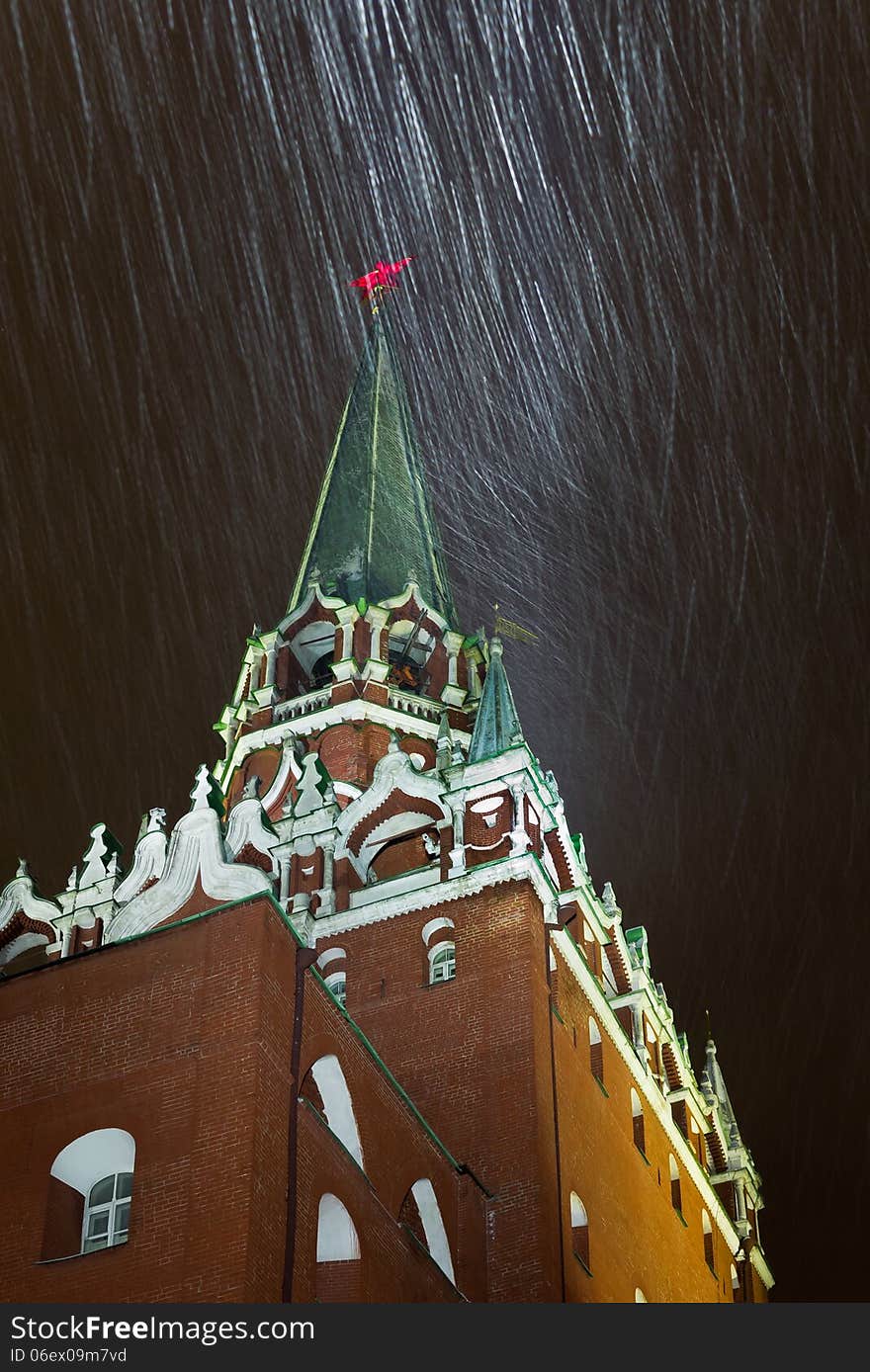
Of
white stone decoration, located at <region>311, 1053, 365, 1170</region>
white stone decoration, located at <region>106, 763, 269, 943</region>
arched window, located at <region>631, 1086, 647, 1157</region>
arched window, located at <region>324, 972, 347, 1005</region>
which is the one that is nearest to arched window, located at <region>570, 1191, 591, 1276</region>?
arched window, located at <region>631, 1086, 647, 1157</region>

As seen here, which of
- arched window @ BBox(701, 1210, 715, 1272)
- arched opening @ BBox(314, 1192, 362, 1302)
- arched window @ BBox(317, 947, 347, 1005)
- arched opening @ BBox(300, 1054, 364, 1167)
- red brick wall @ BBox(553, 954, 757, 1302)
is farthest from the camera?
arched window @ BBox(701, 1210, 715, 1272)

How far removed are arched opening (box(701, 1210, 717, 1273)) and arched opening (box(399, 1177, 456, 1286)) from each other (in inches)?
556

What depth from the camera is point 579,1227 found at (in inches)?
1250

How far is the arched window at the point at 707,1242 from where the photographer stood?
41.3m

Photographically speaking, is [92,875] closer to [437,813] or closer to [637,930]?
[437,813]

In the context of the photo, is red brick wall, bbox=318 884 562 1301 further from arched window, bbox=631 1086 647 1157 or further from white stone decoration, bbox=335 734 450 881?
arched window, bbox=631 1086 647 1157

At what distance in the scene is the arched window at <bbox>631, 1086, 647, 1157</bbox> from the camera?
3709cm

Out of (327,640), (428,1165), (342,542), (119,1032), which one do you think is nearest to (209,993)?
(119,1032)

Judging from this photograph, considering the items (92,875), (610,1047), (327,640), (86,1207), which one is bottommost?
(86,1207)

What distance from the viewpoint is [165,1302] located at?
20.9 m

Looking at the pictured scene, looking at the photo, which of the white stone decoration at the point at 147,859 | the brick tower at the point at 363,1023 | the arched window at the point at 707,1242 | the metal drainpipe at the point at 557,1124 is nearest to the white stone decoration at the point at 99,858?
the brick tower at the point at 363,1023

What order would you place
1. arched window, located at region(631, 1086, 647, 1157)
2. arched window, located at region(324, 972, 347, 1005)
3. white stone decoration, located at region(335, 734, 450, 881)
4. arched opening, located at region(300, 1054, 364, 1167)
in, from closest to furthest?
arched opening, located at region(300, 1054, 364, 1167), arched window, located at region(324, 972, 347, 1005), white stone decoration, located at region(335, 734, 450, 881), arched window, located at region(631, 1086, 647, 1157)

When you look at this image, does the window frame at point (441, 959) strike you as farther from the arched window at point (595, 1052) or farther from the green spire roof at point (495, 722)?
the green spire roof at point (495, 722)

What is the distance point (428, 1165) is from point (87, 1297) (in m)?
7.77
